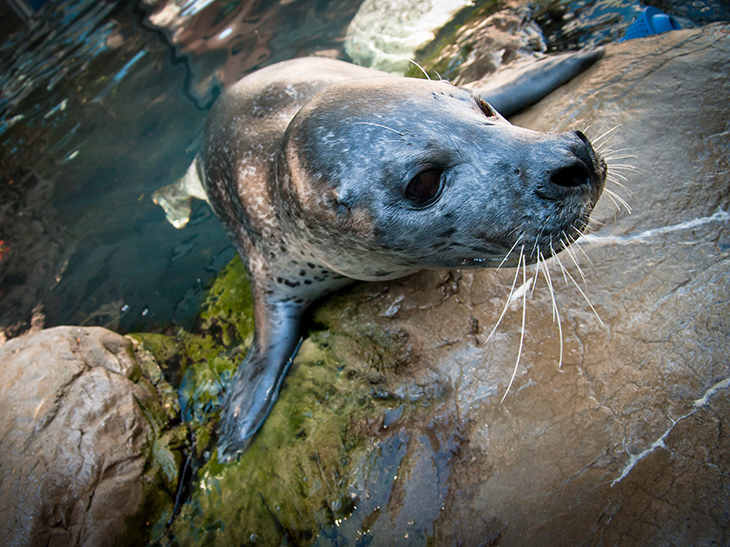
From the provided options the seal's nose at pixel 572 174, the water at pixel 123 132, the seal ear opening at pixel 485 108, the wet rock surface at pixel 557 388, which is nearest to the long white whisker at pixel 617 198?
the wet rock surface at pixel 557 388

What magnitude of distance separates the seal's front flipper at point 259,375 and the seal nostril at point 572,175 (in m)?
1.83

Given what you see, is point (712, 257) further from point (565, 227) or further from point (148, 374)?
point (148, 374)

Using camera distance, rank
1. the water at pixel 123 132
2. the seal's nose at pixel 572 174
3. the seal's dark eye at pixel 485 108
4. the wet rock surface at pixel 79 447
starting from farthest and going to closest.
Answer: the water at pixel 123 132
the wet rock surface at pixel 79 447
the seal's dark eye at pixel 485 108
the seal's nose at pixel 572 174

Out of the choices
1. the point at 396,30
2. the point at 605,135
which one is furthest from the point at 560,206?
the point at 396,30

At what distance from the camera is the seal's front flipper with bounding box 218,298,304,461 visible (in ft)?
9.15

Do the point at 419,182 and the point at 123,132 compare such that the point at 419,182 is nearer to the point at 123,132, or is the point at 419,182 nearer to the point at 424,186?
the point at 424,186

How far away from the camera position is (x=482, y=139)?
1.92 meters

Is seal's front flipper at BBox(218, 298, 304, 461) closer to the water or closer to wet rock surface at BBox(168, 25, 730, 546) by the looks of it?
wet rock surface at BBox(168, 25, 730, 546)

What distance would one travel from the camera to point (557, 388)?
6.70ft

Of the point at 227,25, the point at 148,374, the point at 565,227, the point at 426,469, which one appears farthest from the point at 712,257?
the point at 227,25

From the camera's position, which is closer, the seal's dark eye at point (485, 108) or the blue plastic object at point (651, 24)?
the seal's dark eye at point (485, 108)

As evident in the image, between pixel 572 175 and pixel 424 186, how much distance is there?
0.58m

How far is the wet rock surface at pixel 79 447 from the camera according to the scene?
2439 millimetres

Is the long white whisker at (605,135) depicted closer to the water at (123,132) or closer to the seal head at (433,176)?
the seal head at (433,176)
